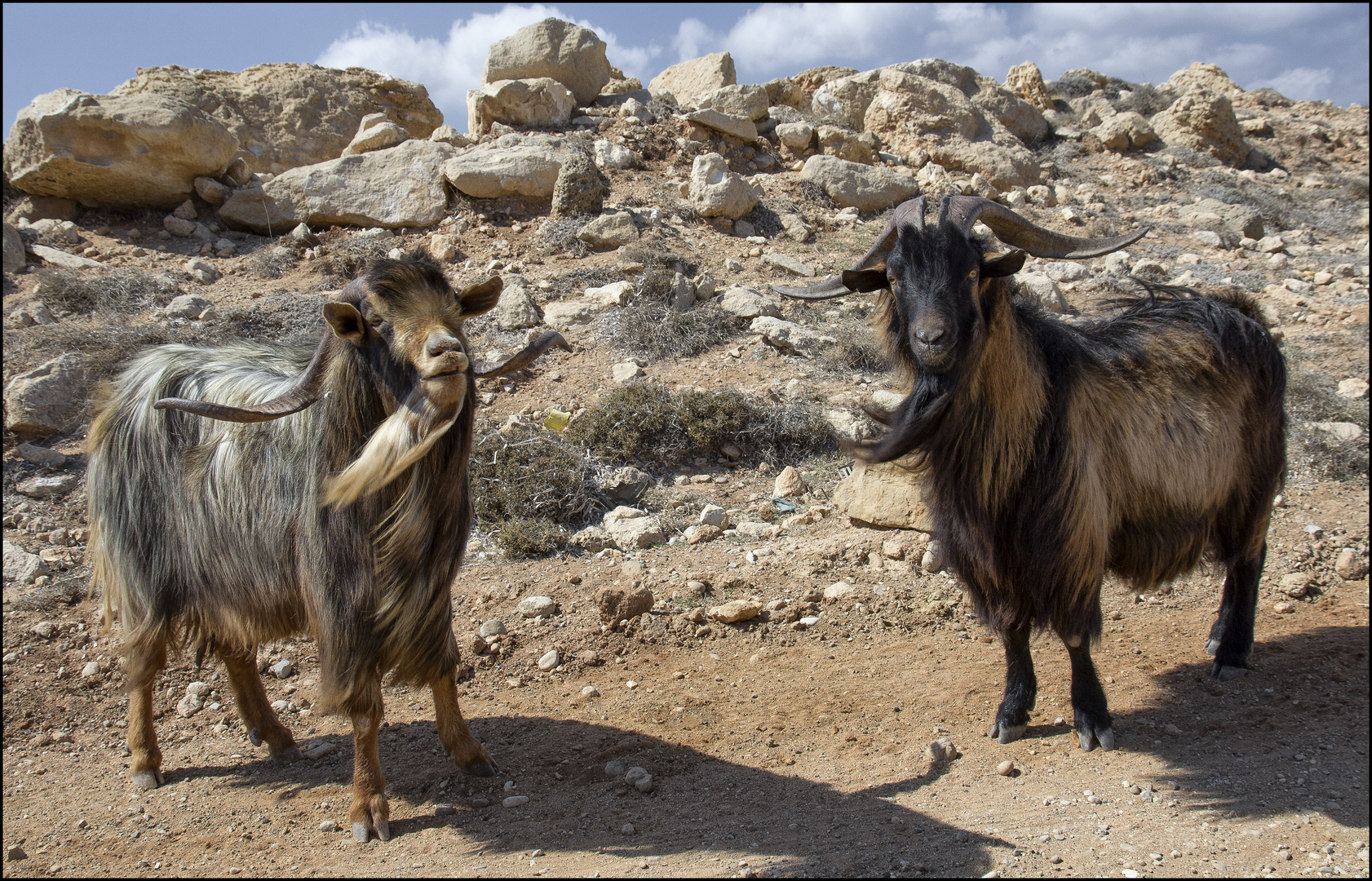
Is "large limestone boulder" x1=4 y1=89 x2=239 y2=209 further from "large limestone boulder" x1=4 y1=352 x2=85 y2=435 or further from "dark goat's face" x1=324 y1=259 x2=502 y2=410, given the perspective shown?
"dark goat's face" x1=324 y1=259 x2=502 y2=410

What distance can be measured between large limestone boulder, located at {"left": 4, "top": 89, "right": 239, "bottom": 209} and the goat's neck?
12033 millimetres

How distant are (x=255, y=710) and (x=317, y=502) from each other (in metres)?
1.78

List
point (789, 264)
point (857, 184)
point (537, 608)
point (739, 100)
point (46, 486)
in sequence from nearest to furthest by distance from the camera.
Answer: point (537, 608) → point (46, 486) → point (789, 264) → point (857, 184) → point (739, 100)

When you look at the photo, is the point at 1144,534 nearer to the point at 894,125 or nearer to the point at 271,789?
the point at 271,789

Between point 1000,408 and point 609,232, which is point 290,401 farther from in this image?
point 609,232

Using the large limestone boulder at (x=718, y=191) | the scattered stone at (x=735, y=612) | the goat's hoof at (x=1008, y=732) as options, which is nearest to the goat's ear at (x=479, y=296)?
the scattered stone at (x=735, y=612)

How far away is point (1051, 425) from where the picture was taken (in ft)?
13.3

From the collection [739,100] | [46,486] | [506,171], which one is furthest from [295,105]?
[46,486]

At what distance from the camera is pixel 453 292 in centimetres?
352

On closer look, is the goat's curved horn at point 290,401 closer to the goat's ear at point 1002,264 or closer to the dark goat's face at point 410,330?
the dark goat's face at point 410,330

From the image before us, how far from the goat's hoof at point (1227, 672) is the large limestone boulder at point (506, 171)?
10322 mm

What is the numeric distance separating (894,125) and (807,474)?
448 inches

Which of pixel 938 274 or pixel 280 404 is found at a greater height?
pixel 938 274

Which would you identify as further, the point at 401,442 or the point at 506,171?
the point at 506,171
